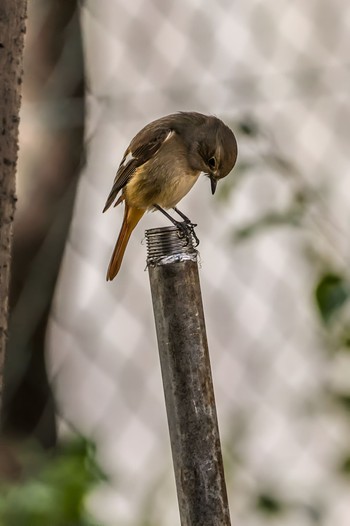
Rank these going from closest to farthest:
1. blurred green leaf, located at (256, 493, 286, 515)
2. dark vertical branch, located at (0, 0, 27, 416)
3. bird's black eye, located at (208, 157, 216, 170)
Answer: dark vertical branch, located at (0, 0, 27, 416) < bird's black eye, located at (208, 157, 216, 170) < blurred green leaf, located at (256, 493, 286, 515)

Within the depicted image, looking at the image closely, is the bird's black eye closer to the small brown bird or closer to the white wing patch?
the small brown bird

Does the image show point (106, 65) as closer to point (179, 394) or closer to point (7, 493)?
point (7, 493)

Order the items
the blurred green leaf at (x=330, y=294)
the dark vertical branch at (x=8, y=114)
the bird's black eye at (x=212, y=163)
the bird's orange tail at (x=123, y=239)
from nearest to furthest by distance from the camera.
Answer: the dark vertical branch at (x=8, y=114) < the bird's orange tail at (x=123, y=239) < the blurred green leaf at (x=330, y=294) < the bird's black eye at (x=212, y=163)

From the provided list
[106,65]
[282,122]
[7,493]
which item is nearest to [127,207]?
[7,493]

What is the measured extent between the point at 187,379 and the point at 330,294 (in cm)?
97

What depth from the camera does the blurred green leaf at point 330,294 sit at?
243cm

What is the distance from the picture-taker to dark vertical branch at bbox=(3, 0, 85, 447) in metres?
3.68

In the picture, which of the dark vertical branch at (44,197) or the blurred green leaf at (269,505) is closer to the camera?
the blurred green leaf at (269,505)

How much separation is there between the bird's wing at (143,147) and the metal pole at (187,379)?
0.91 meters

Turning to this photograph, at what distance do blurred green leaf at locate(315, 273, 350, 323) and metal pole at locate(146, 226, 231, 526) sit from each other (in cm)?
88

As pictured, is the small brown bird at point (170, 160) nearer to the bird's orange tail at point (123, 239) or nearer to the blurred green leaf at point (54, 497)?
the bird's orange tail at point (123, 239)

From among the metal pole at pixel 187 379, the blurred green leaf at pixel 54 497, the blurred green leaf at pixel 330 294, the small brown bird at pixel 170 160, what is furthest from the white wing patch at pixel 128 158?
the metal pole at pixel 187 379

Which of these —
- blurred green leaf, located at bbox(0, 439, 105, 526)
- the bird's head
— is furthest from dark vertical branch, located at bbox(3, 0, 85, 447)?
blurred green leaf, located at bbox(0, 439, 105, 526)

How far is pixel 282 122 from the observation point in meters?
4.39
